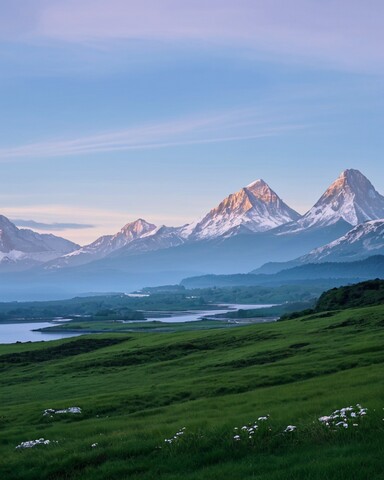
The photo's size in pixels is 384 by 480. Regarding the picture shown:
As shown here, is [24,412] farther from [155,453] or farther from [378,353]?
[378,353]

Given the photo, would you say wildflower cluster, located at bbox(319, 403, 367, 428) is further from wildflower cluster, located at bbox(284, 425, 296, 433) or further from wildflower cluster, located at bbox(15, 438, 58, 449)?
wildflower cluster, located at bbox(15, 438, 58, 449)

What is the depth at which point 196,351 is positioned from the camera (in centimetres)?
8569

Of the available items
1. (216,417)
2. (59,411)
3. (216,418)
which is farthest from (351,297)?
(216,418)

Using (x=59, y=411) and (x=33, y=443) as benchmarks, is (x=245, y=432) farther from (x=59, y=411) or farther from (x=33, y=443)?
(x=59, y=411)

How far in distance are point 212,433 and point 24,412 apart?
764 inches

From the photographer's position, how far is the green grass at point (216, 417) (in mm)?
24297

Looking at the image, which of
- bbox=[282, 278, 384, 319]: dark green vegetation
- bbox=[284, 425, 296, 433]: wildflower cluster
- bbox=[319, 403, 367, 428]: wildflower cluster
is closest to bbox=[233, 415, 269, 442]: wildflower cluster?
bbox=[284, 425, 296, 433]: wildflower cluster

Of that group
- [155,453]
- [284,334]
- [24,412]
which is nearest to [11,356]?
[284,334]

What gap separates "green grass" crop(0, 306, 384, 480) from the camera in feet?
79.7

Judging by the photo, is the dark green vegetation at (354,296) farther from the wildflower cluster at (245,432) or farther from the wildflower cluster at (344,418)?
the wildflower cluster at (245,432)

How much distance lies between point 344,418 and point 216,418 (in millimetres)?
7506

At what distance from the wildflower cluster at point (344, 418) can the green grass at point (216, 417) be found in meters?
0.36

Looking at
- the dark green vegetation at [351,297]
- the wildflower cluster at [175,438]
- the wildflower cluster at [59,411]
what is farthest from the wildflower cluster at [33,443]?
the dark green vegetation at [351,297]

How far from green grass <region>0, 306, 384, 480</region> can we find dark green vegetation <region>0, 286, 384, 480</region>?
64 mm
